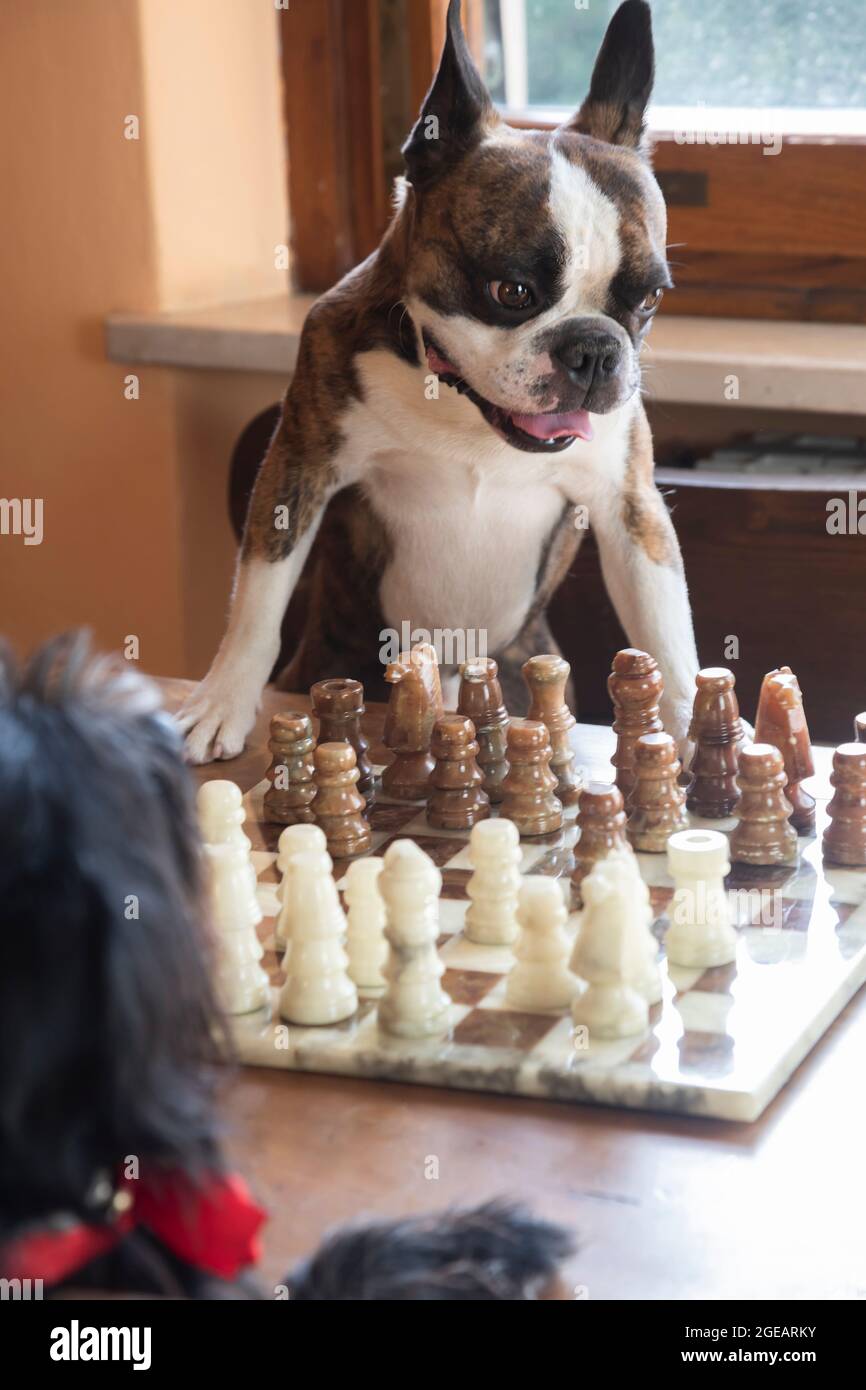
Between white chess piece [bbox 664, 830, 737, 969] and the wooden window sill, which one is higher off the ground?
the wooden window sill

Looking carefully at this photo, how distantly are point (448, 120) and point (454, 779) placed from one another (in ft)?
2.22

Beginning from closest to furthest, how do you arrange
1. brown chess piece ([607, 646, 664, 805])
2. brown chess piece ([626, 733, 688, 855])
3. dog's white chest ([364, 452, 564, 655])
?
1. brown chess piece ([626, 733, 688, 855])
2. brown chess piece ([607, 646, 664, 805])
3. dog's white chest ([364, 452, 564, 655])

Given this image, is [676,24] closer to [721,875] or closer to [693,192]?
[693,192]

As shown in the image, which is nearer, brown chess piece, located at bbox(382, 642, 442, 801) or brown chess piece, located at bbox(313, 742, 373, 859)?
brown chess piece, located at bbox(313, 742, 373, 859)

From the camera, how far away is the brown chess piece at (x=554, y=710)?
1.49m

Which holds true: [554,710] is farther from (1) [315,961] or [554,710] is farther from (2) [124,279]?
(2) [124,279]

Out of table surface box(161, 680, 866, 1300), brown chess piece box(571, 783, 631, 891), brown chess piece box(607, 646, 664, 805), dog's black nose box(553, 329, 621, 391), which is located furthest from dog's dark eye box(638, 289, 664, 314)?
table surface box(161, 680, 866, 1300)

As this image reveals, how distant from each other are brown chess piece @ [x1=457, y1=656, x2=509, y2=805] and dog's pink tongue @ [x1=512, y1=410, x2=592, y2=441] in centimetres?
25

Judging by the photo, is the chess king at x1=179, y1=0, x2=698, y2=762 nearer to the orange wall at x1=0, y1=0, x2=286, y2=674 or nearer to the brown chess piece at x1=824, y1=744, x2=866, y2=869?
the brown chess piece at x1=824, y1=744, x2=866, y2=869

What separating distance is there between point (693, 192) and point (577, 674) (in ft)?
2.58

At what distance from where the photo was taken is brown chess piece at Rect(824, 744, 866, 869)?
1300 mm

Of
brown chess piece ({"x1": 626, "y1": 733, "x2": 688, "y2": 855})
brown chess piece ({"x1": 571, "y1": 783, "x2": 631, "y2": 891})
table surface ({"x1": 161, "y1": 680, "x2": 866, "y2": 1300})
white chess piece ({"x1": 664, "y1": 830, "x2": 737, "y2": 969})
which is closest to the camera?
table surface ({"x1": 161, "y1": 680, "x2": 866, "y2": 1300})
